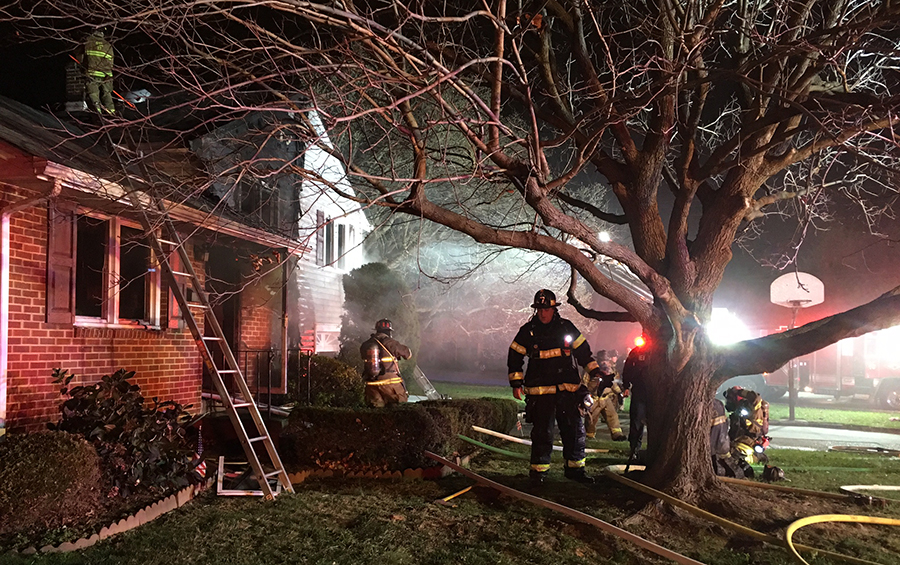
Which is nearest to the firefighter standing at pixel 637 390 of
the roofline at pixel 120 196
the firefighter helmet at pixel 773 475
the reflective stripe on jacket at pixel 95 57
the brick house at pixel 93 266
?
the firefighter helmet at pixel 773 475

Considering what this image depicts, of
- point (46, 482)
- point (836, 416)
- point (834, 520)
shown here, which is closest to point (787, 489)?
point (834, 520)

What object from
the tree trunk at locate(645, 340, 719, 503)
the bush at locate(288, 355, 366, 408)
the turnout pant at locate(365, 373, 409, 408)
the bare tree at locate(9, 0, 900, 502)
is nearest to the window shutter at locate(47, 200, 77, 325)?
the bare tree at locate(9, 0, 900, 502)

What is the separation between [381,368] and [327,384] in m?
2.50

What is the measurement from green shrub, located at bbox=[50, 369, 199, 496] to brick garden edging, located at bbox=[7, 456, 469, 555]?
0.56 feet

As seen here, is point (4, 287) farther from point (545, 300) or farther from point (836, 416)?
point (836, 416)

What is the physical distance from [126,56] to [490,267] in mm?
19896

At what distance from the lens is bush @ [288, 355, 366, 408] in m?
→ 11.2

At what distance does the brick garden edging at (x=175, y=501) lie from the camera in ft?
14.8

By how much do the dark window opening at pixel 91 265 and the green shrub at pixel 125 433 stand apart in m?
2.00

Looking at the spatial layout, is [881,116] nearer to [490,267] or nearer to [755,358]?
[755,358]

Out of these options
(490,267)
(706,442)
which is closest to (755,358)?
(706,442)

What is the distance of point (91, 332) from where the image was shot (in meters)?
7.43

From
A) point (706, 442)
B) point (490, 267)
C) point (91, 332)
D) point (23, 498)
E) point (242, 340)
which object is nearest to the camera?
point (23, 498)

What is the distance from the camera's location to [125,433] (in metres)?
5.80
